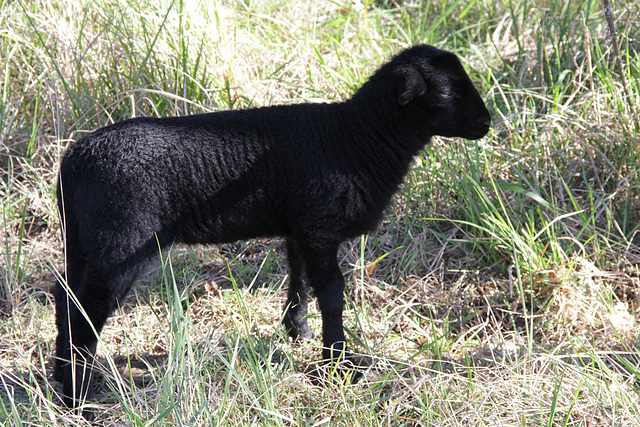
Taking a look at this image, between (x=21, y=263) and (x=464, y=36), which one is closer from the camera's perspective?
(x=21, y=263)

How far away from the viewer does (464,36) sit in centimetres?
605

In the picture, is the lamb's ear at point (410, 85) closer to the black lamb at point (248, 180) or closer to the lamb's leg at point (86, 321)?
the black lamb at point (248, 180)

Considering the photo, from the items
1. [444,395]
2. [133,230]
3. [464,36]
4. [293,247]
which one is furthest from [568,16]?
[133,230]

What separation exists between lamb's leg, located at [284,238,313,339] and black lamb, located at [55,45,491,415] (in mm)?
208

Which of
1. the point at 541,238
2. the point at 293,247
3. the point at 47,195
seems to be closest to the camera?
the point at 293,247

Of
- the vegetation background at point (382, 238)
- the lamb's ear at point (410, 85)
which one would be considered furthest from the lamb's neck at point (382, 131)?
the vegetation background at point (382, 238)

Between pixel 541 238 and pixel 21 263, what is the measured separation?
3.23 meters

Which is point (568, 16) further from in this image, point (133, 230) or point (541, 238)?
point (133, 230)

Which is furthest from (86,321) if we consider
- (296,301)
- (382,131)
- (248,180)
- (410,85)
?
(410,85)

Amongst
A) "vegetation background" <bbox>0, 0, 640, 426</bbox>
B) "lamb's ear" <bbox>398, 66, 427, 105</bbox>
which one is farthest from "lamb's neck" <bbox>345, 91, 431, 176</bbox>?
"vegetation background" <bbox>0, 0, 640, 426</bbox>

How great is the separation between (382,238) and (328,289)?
1.20m

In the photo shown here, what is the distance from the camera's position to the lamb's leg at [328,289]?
3.33 metres

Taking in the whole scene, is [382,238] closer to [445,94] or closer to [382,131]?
[382,131]

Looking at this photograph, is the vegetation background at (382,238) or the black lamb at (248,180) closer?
the vegetation background at (382,238)
